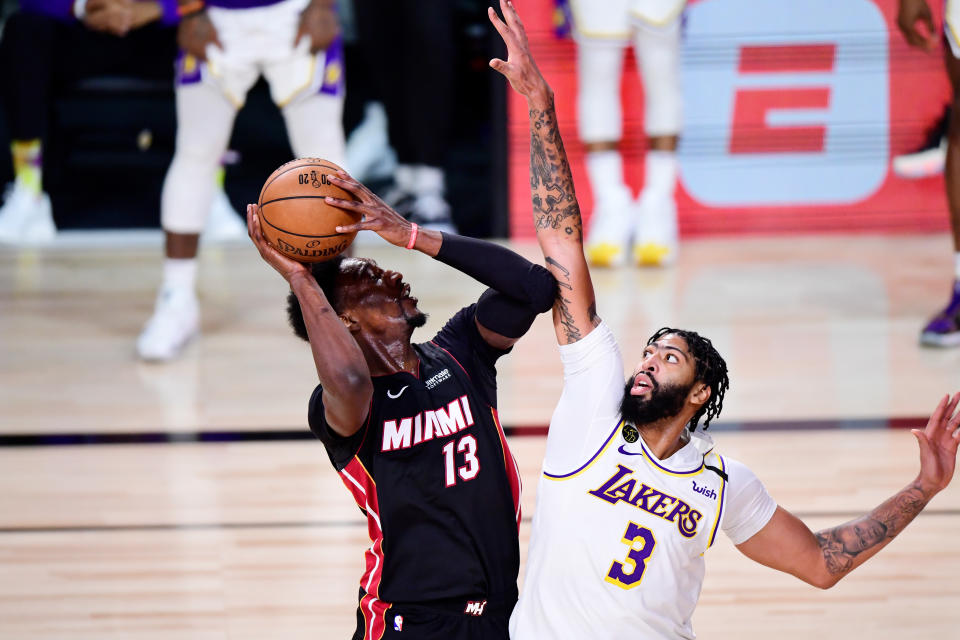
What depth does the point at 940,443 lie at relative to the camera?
8.74 feet

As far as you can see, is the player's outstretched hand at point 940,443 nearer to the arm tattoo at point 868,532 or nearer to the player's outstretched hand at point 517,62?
the arm tattoo at point 868,532

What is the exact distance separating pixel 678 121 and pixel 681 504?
19.1 ft

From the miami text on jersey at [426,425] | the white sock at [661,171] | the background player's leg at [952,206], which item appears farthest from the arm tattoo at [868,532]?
the white sock at [661,171]

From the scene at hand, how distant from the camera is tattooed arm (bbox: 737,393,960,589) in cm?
266

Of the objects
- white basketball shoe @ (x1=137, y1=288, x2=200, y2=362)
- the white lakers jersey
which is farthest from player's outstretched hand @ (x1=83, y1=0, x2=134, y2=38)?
the white lakers jersey

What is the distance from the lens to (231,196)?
946 centimetres

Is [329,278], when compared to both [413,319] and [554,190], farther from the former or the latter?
[554,190]

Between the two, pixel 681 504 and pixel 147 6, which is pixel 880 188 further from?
pixel 681 504

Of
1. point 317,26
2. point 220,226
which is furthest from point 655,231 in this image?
point 220,226

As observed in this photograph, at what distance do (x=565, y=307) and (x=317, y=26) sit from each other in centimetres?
385

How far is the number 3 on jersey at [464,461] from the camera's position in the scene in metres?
2.64

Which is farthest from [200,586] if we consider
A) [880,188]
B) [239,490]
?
[880,188]

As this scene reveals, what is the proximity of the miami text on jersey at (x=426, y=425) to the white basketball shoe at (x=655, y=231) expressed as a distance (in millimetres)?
5262

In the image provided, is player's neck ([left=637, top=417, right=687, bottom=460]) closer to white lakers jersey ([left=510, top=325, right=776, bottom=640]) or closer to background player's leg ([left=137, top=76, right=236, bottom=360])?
white lakers jersey ([left=510, top=325, right=776, bottom=640])
